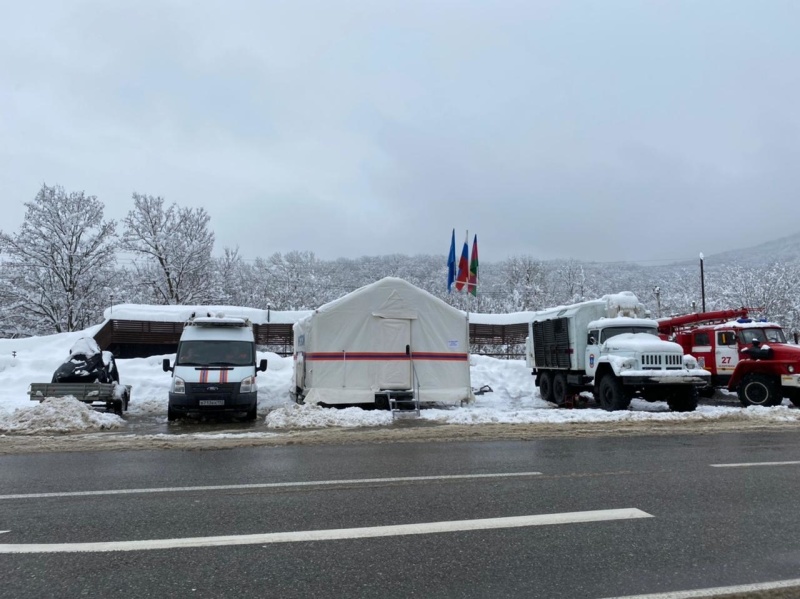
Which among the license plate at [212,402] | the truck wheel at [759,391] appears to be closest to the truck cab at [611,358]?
the truck wheel at [759,391]

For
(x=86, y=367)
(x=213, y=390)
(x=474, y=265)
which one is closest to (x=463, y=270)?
(x=474, y=265)

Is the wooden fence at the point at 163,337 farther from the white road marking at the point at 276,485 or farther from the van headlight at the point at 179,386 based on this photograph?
the white road marking at the point at 276,485

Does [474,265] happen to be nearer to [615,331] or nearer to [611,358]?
[615,331]

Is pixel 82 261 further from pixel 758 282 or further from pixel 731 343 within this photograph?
pixel 758 282

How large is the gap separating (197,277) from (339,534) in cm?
4316

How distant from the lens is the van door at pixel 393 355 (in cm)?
1628

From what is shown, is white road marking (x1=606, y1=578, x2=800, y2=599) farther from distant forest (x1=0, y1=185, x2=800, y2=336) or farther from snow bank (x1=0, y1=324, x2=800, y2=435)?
distant forest (x1=0, y1=185, x2=800, y2=336)

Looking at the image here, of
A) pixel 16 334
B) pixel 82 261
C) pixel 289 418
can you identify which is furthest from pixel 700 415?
pixel 16 334

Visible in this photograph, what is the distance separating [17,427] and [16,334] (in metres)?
32.5

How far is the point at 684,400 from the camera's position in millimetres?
15680

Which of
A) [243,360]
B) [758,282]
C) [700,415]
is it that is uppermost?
[758,282]

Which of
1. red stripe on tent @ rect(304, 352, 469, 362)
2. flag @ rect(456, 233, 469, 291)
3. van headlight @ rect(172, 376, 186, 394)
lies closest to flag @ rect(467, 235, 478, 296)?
flag @ rect(456, 233, 469, 291)

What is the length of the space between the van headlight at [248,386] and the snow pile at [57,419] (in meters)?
2.62

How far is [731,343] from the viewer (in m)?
18.5
